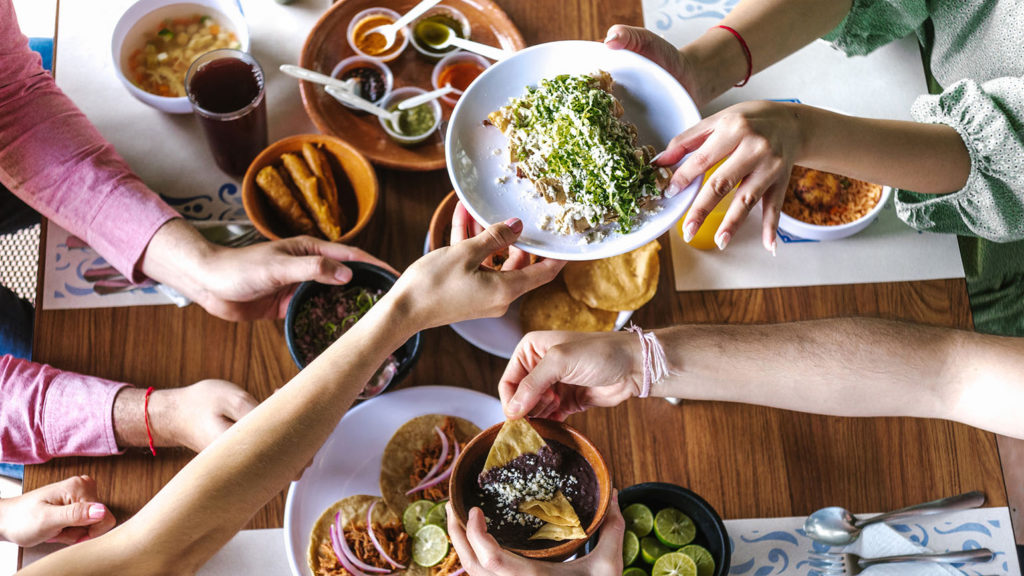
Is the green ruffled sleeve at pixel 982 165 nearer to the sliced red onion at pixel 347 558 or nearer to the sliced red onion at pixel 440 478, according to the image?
the sliced red onion at pixel 440 478

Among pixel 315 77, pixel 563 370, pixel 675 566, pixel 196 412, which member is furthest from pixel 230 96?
pixel 675 566

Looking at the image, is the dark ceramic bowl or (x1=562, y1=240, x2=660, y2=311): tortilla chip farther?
(x1=562, y1=240, x2=660, y2=311): tortilla chip

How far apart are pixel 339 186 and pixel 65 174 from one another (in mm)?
699

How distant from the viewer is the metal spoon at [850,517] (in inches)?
70.7

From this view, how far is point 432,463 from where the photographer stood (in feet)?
5.83

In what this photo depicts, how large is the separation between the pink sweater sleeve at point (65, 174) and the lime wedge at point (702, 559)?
4.97 ft

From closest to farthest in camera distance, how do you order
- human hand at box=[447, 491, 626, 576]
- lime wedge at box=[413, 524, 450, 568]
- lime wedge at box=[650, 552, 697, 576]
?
human hand at box=[447, 491, 626, 576] < lime wedge at box=[650, 552, 697, 576] < lime wedge at box=[413, 524, 450, 568]

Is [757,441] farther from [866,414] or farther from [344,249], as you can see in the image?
[344,249]

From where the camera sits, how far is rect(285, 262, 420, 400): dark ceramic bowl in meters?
1.73

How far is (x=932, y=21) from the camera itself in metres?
2.16

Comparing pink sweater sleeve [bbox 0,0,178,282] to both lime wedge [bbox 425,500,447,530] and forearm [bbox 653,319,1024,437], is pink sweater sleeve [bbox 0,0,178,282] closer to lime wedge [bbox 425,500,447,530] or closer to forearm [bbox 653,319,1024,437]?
lime wedge [bbox 425,500,447,530]

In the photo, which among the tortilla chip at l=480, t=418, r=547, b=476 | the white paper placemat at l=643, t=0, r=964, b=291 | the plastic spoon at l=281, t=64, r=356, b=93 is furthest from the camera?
the white paper placemat at l=643, t=0, r=964, b=291

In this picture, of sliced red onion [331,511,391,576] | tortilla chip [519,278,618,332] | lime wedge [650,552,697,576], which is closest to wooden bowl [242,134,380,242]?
tortilla chip [519,278,618,332]

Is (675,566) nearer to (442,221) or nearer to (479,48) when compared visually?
(442,221)
